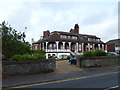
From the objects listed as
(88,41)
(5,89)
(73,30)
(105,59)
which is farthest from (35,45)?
(5,89)

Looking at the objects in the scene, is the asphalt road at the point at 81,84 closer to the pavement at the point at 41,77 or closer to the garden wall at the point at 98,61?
the pavement at the point at 41,77

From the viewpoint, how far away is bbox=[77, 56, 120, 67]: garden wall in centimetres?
1706

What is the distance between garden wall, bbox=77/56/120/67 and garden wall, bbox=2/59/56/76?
465 cm

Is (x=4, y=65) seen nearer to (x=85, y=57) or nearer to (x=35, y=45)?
(x=85, y=57)

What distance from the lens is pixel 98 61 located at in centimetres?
1802

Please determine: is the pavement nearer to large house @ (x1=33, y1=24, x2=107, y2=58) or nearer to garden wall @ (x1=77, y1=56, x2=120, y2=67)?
garden wall @ (x1=77, y1=56, x2=120, y2=67)

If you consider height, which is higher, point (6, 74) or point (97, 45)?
point (97, 45)

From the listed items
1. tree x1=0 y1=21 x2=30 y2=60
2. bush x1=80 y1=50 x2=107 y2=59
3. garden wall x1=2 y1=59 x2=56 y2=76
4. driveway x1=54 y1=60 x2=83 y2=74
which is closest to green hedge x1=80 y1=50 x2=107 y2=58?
bush x1=80 y1=50 x2=107 y2=59

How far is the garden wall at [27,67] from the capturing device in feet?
37.9

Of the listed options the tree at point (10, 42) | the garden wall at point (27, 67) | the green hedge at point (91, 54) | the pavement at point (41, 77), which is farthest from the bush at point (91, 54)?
the tree at point (10, 42)

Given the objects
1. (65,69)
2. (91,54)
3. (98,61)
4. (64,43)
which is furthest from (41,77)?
(64,43)

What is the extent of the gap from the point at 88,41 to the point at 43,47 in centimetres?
1681

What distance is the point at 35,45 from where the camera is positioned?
50.8 m

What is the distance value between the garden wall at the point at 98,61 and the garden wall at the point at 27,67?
465 cm
